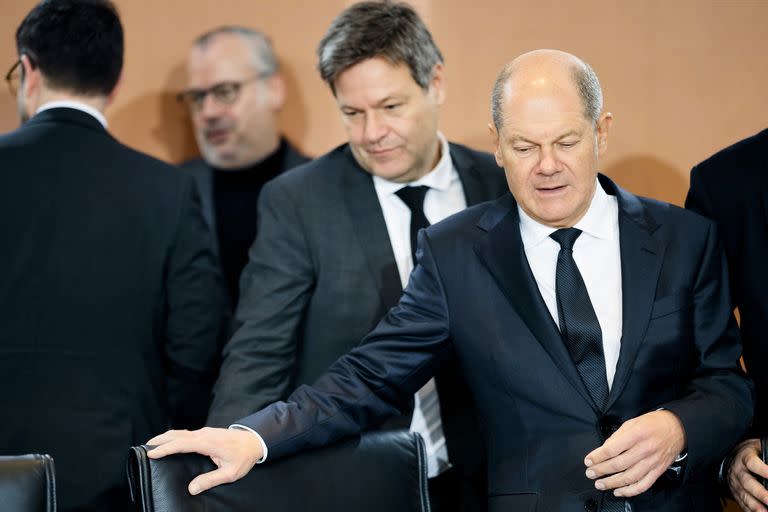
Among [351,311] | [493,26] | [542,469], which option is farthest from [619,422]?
[493,26]

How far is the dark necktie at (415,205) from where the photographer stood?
270cm

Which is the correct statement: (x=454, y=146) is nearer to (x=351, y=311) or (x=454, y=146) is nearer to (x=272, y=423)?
(x=351, y=311)

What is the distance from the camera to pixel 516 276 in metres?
2.16

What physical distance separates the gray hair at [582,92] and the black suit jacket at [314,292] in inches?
23.7

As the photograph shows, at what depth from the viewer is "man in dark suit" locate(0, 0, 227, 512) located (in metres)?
2.51

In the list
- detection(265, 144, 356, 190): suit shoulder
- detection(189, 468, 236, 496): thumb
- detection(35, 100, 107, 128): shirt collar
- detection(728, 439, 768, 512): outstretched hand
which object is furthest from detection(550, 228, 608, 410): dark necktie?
detection(35, 100, 107, 128): shirt collar

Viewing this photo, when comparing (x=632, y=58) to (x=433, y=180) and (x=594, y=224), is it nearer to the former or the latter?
(x=433, y=180)

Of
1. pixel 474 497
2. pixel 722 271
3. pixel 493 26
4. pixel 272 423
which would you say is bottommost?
pixel 474 497

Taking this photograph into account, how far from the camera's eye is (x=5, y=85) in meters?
3.66

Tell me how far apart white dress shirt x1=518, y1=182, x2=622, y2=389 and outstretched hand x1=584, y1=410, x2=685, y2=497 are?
16 centimetres

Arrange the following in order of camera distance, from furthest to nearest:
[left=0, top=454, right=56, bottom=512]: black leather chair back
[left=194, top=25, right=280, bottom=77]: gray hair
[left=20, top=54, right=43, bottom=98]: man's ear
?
[left=194, top=25, right=280, bottom=77]: gray hair, [left=20, top=54, right=43, bottom=98]: man's ear, [left=0, top=454, right=56, bottom=512]: black leather chair back

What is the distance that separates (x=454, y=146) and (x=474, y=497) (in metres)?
0.96

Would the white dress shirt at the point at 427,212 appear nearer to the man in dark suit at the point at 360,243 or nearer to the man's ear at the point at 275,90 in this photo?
the man in dark suit at the point at 360,243

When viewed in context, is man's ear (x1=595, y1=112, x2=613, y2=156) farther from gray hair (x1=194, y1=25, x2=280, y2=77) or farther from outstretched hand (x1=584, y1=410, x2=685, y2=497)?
gray hair (x1=194, y1=25, x2=280, y2=77)
